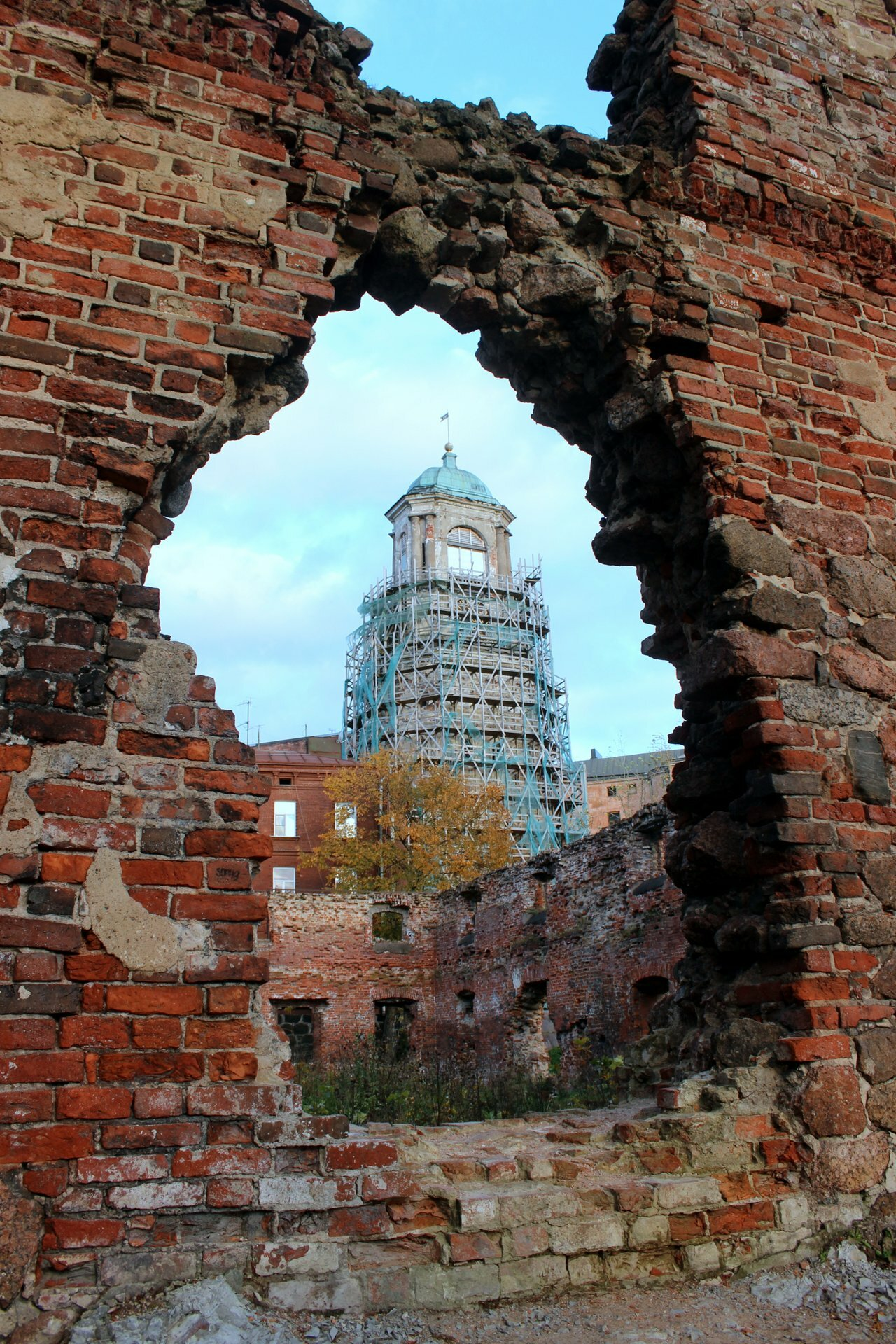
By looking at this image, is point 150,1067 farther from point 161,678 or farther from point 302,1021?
point 302,1021

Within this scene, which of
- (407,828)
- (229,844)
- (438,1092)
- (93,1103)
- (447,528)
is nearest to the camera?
(93,1103)

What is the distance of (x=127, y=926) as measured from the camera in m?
2.91

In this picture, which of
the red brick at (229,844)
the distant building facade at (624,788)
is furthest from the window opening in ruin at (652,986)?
the distant building facade at (624,788)

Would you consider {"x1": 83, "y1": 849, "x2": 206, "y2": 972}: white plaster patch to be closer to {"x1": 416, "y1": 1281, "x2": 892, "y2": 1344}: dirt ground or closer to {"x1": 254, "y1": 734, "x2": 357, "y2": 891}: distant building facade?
{"x1": 416, "y1": 1281, "x2": 892, "y2": 1344}: dirt ground

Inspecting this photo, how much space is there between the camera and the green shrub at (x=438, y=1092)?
9109 millimetres

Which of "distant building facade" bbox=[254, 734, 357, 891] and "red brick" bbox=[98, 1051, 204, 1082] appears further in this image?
"distant building facade" bbox=[254, 734, 357, 891]

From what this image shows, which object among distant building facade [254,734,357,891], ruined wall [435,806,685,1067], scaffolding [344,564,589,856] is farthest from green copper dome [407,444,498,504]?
ruined wall [435,806,685,1067]

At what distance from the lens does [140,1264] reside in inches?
103

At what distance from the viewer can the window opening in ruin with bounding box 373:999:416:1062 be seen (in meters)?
18.5

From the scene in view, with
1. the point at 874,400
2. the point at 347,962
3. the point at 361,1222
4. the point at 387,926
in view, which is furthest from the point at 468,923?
the point at 361,1222

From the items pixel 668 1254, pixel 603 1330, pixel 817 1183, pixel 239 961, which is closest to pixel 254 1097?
pixel 239 961

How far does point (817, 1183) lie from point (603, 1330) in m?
1.04

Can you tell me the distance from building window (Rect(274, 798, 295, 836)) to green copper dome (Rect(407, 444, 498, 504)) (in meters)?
15.7

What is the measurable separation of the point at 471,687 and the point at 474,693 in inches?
10.8
